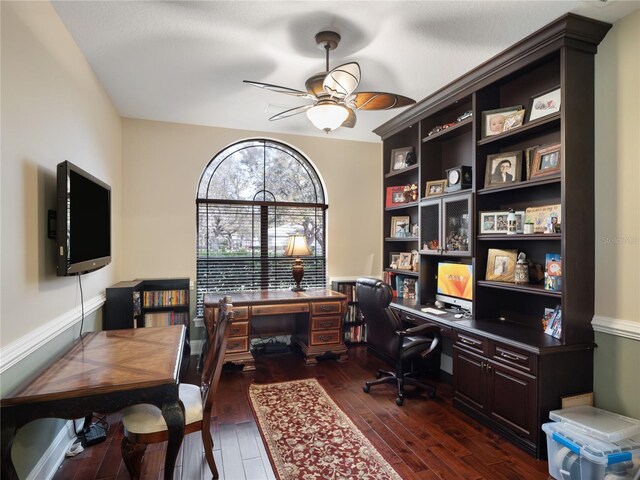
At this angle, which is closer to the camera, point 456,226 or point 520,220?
point 520,220

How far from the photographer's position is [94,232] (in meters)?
2.70

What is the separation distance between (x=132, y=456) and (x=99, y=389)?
48 cm

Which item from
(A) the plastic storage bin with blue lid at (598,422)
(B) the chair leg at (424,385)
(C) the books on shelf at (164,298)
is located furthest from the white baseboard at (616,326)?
(C) the books on shelf at (164,298)

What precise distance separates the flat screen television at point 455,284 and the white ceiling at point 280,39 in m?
1.72

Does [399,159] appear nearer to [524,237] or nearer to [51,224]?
[524,237]

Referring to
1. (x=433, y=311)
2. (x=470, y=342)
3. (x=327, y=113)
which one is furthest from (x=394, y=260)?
(x=327, y=113)

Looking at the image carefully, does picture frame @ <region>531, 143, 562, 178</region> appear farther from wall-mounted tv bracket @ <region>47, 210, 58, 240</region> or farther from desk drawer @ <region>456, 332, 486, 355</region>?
wall-mounted tv bracket @ <region>47, 210, 58, 240</region>

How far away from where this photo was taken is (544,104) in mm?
2670

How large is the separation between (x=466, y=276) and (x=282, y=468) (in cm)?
222

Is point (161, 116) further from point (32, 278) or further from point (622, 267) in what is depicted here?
point (622, 267)

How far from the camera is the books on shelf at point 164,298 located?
405 cm

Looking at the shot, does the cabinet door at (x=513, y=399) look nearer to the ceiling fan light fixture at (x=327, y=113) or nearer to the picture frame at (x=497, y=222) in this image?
the picture frame at (x=497, y=222)

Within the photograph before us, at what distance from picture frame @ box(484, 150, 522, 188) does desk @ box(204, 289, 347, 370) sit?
80.6 inches

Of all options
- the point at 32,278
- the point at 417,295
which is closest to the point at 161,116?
the point at 32,278
